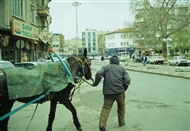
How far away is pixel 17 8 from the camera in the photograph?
20719 millimetres

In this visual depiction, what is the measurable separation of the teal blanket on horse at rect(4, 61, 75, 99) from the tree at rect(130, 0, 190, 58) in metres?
37.3

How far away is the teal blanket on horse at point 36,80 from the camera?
413cm

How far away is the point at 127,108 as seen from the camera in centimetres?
696

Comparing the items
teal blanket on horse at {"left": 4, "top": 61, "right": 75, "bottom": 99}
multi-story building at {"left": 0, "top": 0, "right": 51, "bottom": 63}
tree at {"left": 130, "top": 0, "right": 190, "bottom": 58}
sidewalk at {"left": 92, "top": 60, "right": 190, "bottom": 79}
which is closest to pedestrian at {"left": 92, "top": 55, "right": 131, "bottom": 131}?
teal blanket on horse at {"left": 4, "top": 61, "right": 75, "bottom": 99}

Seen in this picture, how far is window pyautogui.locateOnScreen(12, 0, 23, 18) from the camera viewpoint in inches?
786

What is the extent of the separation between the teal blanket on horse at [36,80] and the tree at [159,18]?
3729 centimetres

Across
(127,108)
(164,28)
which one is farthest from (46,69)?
(164,28)

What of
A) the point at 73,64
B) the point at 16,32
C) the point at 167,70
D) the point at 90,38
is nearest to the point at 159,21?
the point at 167,70

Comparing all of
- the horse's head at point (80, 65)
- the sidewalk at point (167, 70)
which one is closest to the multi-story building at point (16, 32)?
the sidewalk at point (167, 70)

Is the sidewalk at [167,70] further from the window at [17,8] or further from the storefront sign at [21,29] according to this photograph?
the window at [17,8]

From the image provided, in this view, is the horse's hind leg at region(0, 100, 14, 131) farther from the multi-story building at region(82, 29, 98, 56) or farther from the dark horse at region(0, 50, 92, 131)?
the multi-story building at region(82, 29, 98, 56)

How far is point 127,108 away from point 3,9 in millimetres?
15184

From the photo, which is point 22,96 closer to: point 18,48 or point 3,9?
point 3,9

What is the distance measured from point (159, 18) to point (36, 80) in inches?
1529
